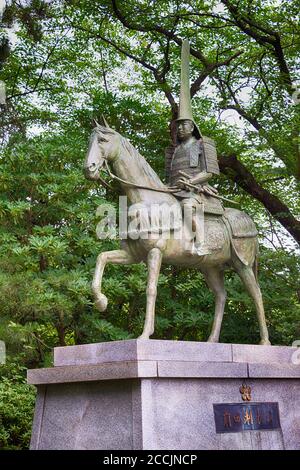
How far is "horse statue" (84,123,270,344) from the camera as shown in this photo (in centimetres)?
704

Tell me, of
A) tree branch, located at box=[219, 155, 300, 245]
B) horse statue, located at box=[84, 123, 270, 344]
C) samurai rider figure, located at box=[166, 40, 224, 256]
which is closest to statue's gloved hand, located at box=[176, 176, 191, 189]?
samurai rider figure, located at box=[166, 40, 224, 256]

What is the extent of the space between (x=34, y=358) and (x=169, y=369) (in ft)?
17.2

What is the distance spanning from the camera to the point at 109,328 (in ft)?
34.6

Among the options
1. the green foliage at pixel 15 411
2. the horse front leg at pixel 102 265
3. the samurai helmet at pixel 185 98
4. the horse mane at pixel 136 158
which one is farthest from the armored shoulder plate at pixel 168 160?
the green foliage at pixel 15 411

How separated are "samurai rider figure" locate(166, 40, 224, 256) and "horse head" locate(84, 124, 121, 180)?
975 mm

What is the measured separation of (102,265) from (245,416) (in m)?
2.09

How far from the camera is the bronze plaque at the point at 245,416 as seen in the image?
660 centimetres

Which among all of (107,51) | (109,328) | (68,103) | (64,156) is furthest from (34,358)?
(107,51)

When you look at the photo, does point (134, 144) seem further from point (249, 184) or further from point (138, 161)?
point (138, 161)

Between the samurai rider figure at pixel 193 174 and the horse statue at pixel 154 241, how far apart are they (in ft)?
0.37

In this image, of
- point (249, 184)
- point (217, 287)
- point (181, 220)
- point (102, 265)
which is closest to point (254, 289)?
point (217, 287)

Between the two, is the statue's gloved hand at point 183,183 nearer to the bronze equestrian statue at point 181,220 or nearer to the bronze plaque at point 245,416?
the bronze equestrian statue at point 181,220

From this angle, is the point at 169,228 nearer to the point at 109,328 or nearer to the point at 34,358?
the point at 109,328

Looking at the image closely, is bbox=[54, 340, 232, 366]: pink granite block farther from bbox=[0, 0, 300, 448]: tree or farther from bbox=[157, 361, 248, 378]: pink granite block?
bbox=[0, 0, 300, 448]: tree
